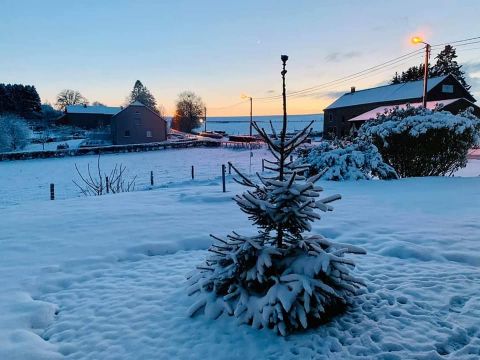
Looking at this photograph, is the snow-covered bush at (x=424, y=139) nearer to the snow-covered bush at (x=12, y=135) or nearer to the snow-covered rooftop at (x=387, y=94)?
the snow-covered rooftop at (x=387, y=94)

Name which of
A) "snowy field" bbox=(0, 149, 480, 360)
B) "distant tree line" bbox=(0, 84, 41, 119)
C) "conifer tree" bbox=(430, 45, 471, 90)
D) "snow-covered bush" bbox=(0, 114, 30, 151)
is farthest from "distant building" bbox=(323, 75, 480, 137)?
"distant tree line" bbox=(0, 84, 41, 119)

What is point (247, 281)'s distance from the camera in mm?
3600

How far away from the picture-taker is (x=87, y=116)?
71438 millimetres

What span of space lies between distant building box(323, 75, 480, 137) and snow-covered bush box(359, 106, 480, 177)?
27.3 meters

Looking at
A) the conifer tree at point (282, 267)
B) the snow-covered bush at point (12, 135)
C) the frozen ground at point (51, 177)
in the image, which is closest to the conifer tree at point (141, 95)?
the snow-covered bush at point (12, 135)

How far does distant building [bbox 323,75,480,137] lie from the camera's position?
147 ft

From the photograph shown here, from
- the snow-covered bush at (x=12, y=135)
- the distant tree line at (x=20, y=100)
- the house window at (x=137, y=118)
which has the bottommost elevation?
the snow-covered bush at (x=12, y=135)

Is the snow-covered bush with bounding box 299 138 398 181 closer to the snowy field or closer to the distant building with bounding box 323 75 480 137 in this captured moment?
the snowy field

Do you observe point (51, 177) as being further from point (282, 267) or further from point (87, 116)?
point (87, 116)

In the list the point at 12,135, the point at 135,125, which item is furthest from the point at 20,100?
the point at 135,125

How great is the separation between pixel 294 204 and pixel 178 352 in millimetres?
1719

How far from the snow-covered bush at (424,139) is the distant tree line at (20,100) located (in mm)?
76138

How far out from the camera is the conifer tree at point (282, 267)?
128 inches

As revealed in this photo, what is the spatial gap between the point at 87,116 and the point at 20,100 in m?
15.9
